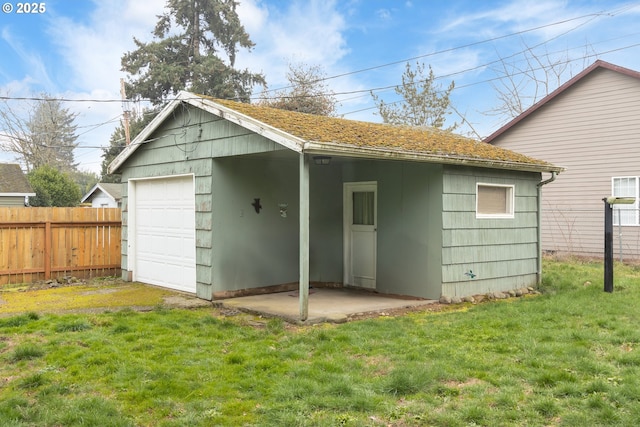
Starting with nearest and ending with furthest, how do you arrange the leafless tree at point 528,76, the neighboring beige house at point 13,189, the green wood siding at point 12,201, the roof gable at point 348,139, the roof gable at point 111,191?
the roof gable at point 348,139
the neighboring beige house at point 13,189
the green wood siding at point 12,201
the leafless tree at point 528,76
the roof gable at point 111,191

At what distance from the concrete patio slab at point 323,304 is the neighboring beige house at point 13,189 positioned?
17.2 metres

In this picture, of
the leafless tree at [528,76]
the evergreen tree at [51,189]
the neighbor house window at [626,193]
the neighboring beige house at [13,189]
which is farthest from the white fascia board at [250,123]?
the evergreen tree at [51,189]

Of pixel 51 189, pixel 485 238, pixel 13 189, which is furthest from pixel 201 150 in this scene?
pixel 51 189

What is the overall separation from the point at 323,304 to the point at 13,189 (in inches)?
747

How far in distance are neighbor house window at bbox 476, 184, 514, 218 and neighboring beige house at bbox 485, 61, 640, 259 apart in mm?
5721

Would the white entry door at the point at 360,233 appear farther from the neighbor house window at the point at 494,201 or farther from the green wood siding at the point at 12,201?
the green wood siding at the point at 12,201

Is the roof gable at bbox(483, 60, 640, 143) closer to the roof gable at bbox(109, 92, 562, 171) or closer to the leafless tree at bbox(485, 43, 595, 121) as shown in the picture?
the roof gable at bbox(109, 92, 562, 171)

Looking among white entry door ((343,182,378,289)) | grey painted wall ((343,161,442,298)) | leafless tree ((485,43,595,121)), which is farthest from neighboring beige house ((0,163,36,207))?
leafless tree ((485,43,595,121))

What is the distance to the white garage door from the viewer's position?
30.9ft

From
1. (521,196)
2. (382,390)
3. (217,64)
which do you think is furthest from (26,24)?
(382,390)

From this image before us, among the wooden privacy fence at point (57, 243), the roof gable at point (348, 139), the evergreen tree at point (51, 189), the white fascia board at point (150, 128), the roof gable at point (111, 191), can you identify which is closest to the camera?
the roof gable at point (348, 139)

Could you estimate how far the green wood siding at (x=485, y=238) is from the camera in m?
8.73

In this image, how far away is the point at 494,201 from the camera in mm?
9688

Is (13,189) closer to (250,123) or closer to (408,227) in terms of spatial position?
(250,123)
